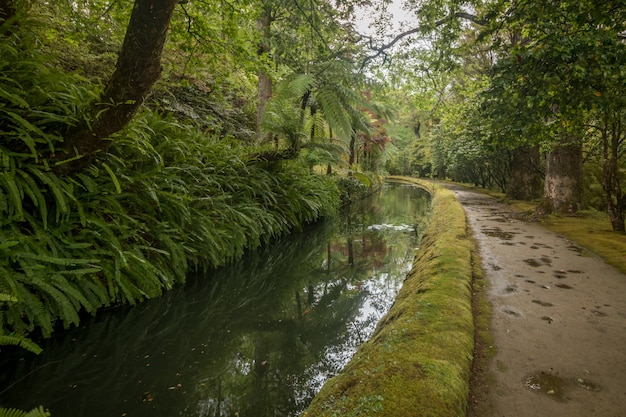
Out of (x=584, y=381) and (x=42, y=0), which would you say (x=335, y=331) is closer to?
(x=584, y=381)

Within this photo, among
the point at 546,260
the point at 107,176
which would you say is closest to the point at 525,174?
the point at 546,260

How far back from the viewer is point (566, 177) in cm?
714

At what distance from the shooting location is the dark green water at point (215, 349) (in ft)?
6.84

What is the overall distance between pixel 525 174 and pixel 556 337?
1103 cm

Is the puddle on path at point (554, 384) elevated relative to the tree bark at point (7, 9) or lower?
lower

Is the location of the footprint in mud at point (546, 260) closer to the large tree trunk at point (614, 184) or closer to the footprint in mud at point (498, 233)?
A: the footprint in mud at point (498, 233)

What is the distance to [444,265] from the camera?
3590mm

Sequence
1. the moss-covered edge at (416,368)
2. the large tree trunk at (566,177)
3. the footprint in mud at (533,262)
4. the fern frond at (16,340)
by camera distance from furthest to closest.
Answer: the large tree trunk at (566,177), the footprint in mud at (533,262), the moss-covered edge at (416,368), the fern frond at (16,340)

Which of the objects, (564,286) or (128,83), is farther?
(564,286)

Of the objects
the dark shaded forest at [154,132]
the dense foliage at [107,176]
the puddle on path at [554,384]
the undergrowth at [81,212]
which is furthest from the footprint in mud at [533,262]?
the undergrowth at [81,212]

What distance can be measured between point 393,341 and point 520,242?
13.8ft

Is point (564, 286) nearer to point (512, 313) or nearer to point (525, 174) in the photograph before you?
point (512, 313)

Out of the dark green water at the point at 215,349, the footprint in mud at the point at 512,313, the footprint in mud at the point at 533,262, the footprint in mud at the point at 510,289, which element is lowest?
the dark green water at the point at 215,349

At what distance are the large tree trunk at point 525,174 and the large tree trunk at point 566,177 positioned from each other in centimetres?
360
